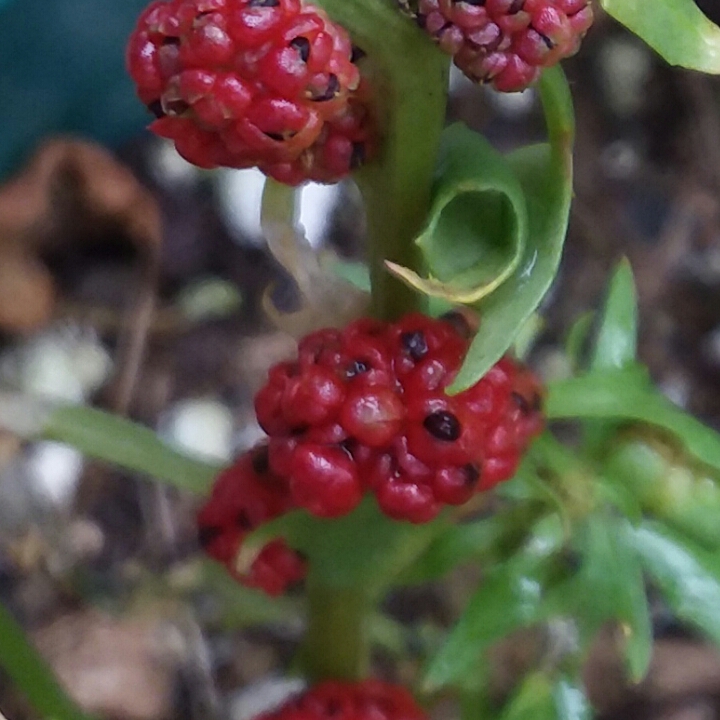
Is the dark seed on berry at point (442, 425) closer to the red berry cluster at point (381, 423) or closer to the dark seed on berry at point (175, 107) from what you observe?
the red berry cluster at point (381, 423)

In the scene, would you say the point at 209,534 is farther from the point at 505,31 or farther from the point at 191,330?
the point at 191,330

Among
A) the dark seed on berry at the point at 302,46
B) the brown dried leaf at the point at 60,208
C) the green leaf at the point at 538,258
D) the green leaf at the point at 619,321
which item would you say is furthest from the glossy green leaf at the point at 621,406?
the brown dried leaf at the point at 60,208

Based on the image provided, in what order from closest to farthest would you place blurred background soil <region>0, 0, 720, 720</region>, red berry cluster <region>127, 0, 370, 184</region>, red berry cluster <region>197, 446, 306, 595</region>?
red berry cluster <region>127, 0, 370, 184</region>, red berry cluster <region>197, 446, 306, 595</region>, blurred background soil <region>0, 0, 720, 720</region>

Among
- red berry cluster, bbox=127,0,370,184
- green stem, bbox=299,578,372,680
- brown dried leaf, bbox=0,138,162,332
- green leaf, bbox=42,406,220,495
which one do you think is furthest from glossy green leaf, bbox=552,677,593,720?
brown dried leaf, bbox=0,138,162,332

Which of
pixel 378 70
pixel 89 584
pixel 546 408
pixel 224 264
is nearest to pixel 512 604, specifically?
pixel 546 408

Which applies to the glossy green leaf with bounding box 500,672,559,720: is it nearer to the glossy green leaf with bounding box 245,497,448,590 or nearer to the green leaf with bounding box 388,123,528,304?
the glossy green leaf with bounding box 245,497,448,590

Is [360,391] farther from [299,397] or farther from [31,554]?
[31,554]
